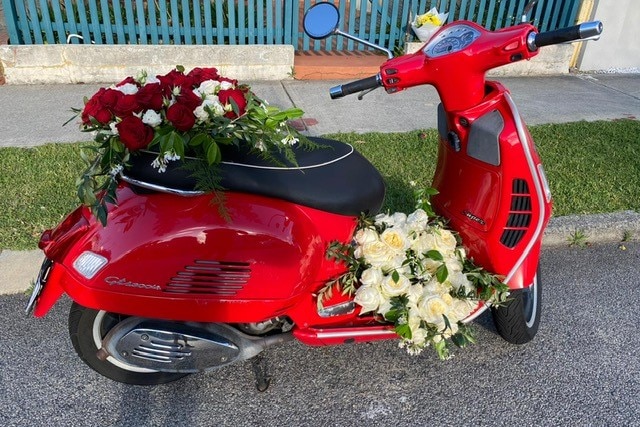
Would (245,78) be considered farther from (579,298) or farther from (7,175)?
(579,298)

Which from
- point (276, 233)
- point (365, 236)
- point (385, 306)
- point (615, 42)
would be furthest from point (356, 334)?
point (615, 42)

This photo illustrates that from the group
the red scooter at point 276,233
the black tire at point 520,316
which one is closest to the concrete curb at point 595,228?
the black tire at point 520,316

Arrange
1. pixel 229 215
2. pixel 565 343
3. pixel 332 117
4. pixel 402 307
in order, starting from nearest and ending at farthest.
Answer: pixel 229 215
pixel 402 307
pixel 565 343
pixel 332 117

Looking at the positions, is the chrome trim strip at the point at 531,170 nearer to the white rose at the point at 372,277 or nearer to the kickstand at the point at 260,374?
the white rose at the point at 372,277

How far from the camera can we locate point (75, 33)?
17.0 feet

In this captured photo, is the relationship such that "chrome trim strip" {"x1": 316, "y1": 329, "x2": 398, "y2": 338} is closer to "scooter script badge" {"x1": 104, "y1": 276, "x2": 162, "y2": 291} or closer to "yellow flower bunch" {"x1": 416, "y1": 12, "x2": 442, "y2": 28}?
"scooter script badge" {"x1": 104, "y1": 276, "x2": 162, "y2": 291}

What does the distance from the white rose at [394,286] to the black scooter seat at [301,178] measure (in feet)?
0.90

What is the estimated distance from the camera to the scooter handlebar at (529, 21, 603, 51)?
1.52 m

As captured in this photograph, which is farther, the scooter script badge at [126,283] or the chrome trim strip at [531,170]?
the chrome trim strip at [531,170]

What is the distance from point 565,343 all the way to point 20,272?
8.84 feet

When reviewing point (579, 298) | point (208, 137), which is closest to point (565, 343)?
point (579, 298)

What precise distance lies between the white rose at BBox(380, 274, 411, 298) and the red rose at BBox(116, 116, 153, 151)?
96 cm

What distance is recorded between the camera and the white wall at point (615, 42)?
6371 millimetres

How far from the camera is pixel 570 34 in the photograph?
5.13 feet
